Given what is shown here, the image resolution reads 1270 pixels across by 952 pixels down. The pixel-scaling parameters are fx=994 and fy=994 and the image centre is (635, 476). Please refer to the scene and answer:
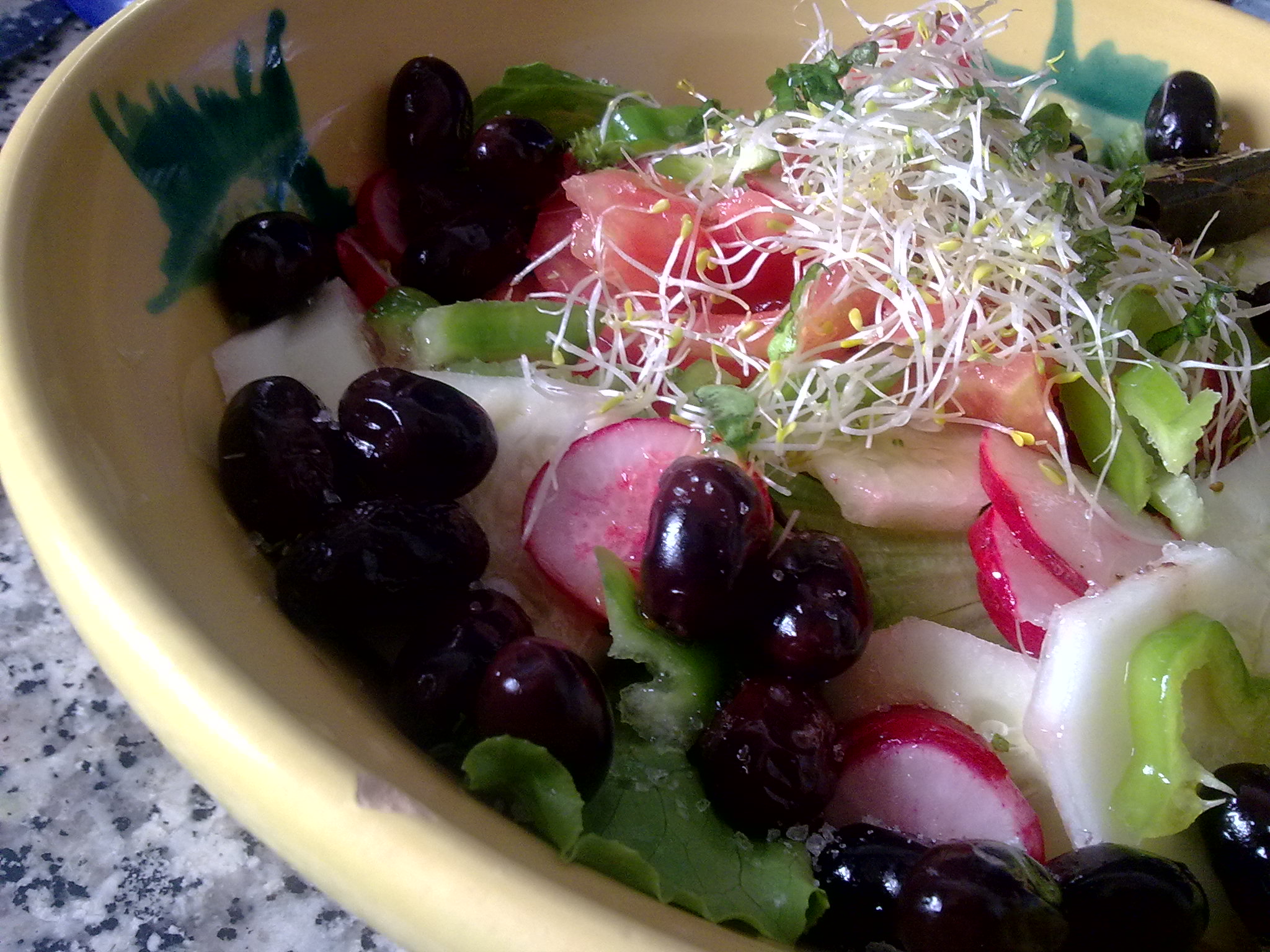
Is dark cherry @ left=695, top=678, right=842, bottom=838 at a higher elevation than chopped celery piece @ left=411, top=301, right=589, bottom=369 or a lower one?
lower

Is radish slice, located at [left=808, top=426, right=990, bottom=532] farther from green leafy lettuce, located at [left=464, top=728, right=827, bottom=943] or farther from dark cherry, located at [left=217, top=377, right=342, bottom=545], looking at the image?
dark cherry, located at [left=217, top=377, right=342, bottom=545]

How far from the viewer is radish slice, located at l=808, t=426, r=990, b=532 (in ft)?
2.82

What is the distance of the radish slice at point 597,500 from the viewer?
80 centimetres

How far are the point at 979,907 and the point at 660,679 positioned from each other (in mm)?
260

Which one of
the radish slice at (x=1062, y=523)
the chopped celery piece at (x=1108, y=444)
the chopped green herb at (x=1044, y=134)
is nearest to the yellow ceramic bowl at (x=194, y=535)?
the radish slice at (x=1062, y=523)

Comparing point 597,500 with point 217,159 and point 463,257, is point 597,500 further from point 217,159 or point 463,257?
point 217,159

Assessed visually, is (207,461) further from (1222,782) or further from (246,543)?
(1222,782)

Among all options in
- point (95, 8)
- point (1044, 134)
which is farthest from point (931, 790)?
point (95, 8)


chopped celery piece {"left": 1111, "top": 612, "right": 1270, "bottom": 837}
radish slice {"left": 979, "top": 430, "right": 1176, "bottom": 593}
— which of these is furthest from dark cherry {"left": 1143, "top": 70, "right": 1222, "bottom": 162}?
chopped celery piece {"left": 1111, "top": 612, "right": 1270, "bottom": 837}

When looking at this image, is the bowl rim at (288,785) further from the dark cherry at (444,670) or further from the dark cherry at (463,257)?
the dark cherry at (463,257)

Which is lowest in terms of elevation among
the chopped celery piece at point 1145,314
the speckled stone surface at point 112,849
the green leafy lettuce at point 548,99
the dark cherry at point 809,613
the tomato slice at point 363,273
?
the speckled stone surface at point 112,849

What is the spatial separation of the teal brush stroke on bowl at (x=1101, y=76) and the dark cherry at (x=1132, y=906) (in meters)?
1.11

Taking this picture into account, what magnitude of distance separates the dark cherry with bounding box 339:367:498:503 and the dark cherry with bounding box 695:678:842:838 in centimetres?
27

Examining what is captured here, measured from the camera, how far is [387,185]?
3.65ft
